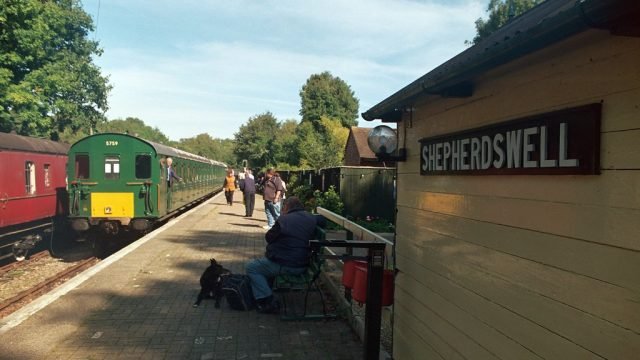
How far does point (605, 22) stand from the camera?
167 cm

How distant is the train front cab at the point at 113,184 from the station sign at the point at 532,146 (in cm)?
1157

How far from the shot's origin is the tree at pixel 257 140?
58.7 metres

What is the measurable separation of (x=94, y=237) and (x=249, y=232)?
13.7 feet

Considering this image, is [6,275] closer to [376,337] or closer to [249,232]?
[249,232]

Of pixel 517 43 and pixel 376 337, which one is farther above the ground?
pixel 517 43

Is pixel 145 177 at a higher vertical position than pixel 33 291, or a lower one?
higher

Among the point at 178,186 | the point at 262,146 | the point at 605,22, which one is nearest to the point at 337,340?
the point at 605,22

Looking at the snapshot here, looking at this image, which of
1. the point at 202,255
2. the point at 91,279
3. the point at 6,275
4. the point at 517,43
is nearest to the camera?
the point at 517,43

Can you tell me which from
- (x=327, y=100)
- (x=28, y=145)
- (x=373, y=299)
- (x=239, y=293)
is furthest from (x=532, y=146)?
(x=327, y=100)

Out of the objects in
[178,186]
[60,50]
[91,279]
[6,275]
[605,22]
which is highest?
[60,50]

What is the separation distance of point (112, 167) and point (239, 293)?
8.68 metres

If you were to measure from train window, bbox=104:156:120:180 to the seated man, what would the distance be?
848cm

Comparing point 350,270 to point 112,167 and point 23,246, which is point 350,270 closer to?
point 112,167

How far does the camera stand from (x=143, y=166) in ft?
45.8
